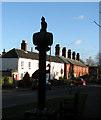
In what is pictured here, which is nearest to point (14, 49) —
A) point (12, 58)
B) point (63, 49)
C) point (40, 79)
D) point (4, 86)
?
point (12, 58)

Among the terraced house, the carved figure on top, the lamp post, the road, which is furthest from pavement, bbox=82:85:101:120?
the terraced house

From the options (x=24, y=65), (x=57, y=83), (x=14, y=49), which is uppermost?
(x=14, y=49)

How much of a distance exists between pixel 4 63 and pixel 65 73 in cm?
2756

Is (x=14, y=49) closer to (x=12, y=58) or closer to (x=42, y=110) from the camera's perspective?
(x=12, y=58)

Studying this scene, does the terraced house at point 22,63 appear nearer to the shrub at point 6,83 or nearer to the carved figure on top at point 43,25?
the shrub at point 6,83

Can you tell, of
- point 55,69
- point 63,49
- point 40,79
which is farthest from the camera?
point 63,49

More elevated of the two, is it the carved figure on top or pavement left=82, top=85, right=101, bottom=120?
the carved figure on top

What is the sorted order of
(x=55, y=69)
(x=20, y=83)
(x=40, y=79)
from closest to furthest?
(x=40, y=79), (x=20, y=83), (x=55, y=69)

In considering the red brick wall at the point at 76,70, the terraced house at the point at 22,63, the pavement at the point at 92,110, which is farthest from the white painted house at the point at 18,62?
the pavement at the point at 92,110

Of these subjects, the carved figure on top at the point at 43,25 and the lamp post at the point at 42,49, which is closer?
the lamp post at the point at 42,49

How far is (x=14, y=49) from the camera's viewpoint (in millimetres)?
48438

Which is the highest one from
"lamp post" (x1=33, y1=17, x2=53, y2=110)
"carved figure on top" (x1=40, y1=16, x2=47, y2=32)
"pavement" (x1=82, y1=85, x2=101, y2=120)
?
"carved figure on top" (x1=40, y1=16, x2=47, y2=32)

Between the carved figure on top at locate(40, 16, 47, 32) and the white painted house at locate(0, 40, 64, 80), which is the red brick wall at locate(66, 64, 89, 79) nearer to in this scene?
the white painted house at locate(0, 40, 64, 80)

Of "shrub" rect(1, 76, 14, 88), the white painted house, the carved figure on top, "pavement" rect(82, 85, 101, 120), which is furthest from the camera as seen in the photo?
the white painted house
